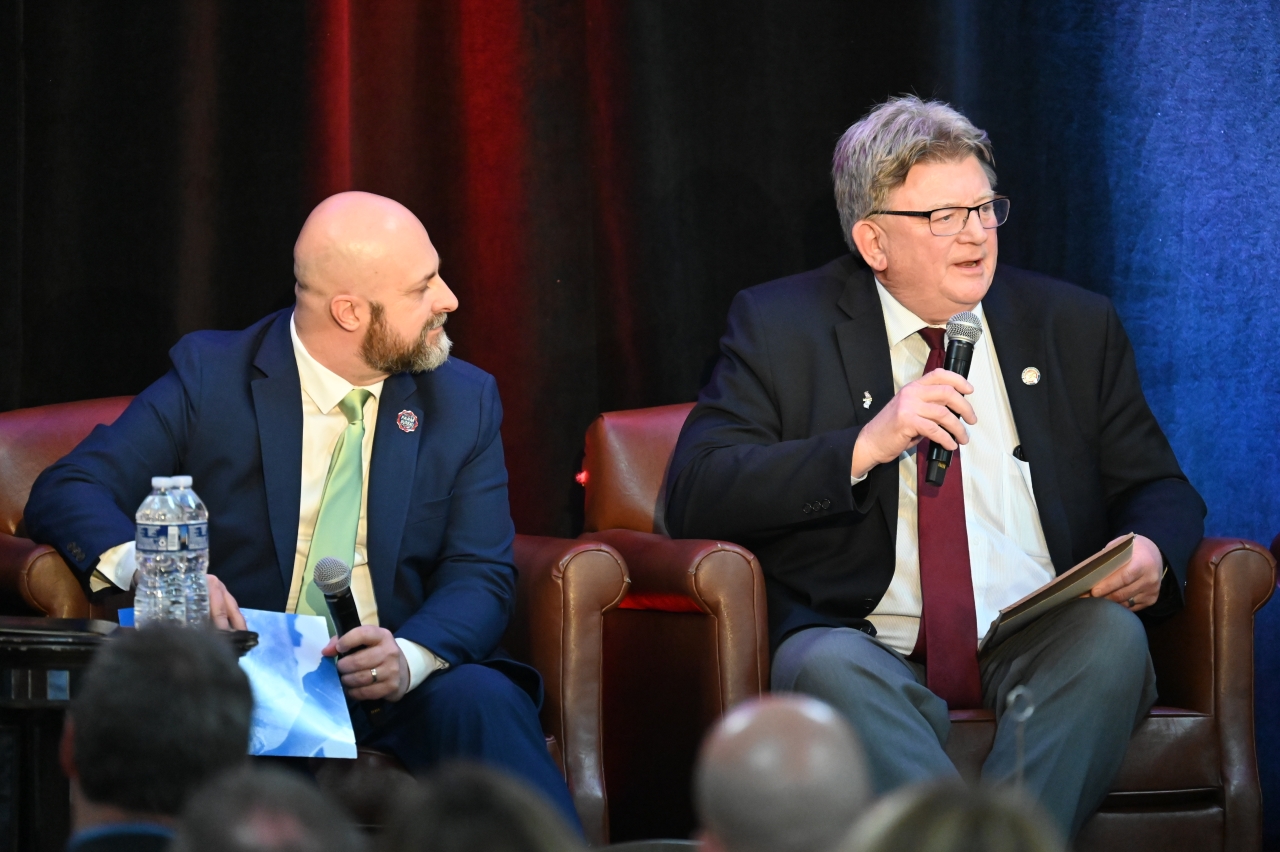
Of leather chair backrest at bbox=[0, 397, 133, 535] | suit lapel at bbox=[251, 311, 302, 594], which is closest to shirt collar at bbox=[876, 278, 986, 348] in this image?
suit lapel at bbox=[251, 311, 302, 594]

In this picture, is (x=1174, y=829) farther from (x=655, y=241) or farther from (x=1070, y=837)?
(x=655, y=241)

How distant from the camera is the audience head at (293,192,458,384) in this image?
270cm

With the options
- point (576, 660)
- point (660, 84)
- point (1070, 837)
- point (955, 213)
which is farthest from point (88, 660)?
point (660, 84)

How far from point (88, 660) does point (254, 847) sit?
1.08 meters

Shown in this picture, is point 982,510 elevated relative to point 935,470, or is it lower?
lower

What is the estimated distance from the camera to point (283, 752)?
2172mm

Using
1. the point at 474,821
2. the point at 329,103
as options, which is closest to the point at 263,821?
the point at 474,821

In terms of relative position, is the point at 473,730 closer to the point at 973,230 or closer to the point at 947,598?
the point at 947,598

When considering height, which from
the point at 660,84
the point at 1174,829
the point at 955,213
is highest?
the point at 660,84

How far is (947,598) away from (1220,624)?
1.62ft

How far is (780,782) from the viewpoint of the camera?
2.69ft

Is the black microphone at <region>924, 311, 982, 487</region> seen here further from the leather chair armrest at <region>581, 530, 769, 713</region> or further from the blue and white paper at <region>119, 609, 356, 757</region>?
the blue and white paper at <region>119, 609, 356, 757</region>

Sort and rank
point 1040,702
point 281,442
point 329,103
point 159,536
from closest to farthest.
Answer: point 159,536
point 1040,702
point 281,442
point 329,103

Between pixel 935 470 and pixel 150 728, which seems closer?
pixel 150 728
